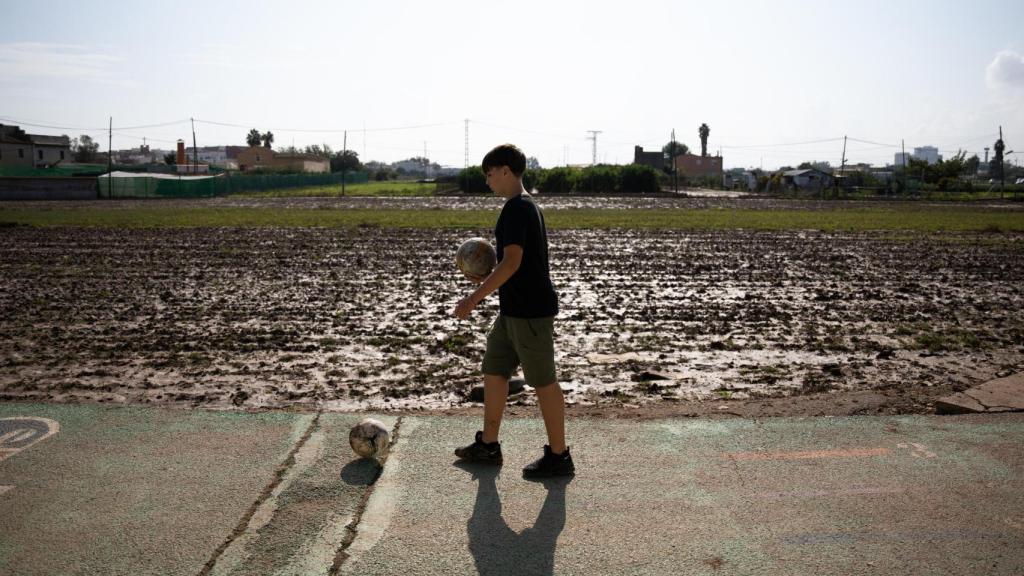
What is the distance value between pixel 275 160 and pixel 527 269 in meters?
128

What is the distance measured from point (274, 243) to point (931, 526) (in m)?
18.9

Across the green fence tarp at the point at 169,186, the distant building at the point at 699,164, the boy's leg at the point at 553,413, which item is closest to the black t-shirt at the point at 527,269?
the boy's leg at the point at 553,413

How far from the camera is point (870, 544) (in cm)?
388

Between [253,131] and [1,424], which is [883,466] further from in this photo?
[253,131]

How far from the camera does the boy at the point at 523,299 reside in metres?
4.51

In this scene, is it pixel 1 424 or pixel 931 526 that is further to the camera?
pixel 1 424

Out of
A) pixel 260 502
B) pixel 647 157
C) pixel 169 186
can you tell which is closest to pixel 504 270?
pixel 260 502

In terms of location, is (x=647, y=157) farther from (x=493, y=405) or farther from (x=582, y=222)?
(x=493, y=405)

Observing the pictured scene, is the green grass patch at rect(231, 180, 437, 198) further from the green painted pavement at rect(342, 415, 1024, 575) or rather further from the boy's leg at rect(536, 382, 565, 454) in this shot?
the boy's leg at rect(536, 382, 565, 454)

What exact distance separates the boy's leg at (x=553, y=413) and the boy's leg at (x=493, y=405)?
284 millimetres

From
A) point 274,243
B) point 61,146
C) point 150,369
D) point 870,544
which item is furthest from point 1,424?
point 61,146

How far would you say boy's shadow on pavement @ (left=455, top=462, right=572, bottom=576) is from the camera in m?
3.69

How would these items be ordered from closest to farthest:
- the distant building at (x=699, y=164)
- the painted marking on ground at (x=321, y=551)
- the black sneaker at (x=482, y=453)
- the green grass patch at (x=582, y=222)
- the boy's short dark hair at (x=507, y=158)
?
the painted marking on ground at (x=321, y=551)
the boy's short dark hair at (x=507, y=158)
the black sneaker at (x=482, y=453)
the green grass patch at (x=582, y=222)
the distant building at (x=699, y=164)

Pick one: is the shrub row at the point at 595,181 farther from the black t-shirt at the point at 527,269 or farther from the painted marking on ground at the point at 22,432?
the black t-shirt at the point at 527,269
